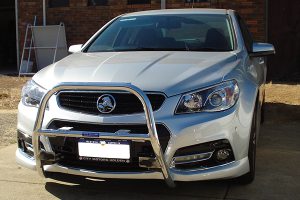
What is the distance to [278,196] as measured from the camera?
3986 millimetres

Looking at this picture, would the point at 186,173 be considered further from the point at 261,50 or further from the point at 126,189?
the point at 261,50

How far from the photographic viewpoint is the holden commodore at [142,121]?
3.48 metres

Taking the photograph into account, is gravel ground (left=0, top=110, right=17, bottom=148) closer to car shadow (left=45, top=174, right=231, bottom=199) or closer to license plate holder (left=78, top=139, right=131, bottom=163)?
car shadow (left=45, top=174, right=231, bottom=199)

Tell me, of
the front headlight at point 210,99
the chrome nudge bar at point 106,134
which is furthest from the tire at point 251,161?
the chrome nudge bar at point 106,134

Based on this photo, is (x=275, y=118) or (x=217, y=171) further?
(x=275, y=118)

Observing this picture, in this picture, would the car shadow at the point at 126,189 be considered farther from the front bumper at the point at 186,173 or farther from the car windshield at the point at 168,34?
the car windshield at the point at 168,34

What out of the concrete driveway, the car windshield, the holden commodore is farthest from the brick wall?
the holden commodore

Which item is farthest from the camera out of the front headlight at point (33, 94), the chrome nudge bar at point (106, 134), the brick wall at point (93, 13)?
the brick wall at point (93, 13)

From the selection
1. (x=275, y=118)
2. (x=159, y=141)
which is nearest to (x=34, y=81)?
(x=159, y=141)

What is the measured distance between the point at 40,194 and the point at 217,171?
4.99ft

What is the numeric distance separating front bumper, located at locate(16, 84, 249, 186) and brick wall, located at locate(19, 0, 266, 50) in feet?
25.6

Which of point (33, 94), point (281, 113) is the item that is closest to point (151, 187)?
point (33, 94)

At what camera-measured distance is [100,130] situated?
3.57m

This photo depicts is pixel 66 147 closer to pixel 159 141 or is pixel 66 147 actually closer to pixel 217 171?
pixel 159 141
